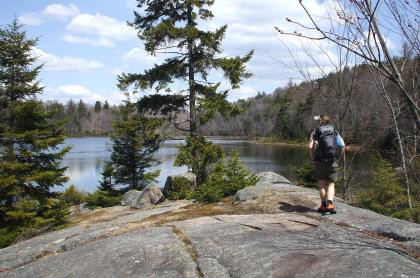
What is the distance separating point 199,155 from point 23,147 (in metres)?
7.13

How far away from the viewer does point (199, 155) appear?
1833 centimetres

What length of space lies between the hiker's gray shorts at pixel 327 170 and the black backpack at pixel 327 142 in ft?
0.35

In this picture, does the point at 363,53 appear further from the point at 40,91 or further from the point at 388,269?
the point at 40,91

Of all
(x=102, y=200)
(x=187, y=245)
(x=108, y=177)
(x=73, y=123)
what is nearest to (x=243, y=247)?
(x=187, y=245)

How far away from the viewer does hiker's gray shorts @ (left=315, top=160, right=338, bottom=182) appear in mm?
7742

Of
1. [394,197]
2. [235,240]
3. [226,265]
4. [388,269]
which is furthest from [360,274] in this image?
[394,197]

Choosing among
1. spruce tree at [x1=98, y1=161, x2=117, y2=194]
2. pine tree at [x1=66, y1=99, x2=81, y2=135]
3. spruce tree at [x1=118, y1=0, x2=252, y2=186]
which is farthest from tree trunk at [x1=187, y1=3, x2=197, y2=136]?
pine tree at [x1=66, y1=99, x2=81, y2=135]

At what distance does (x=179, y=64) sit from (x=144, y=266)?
14.3 m

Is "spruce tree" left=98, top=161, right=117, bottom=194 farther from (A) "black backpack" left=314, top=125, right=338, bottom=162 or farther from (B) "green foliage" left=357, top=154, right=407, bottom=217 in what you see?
(A) "black backpack" left=314, top=125, right=338, bottom=162

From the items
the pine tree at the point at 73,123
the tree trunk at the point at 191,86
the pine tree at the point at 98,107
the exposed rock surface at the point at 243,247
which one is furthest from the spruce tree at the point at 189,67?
the pine tree at the point at 98,107

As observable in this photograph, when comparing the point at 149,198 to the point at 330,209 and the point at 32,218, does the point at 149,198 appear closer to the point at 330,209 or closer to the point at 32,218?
the point at 32,218

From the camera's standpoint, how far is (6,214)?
15.8 meters

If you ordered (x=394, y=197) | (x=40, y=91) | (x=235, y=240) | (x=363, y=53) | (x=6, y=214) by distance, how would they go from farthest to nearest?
(x=40, y=91), (x=6, y=214), (x=394, y=197), (x=235, y=240), (x=363, y=53)

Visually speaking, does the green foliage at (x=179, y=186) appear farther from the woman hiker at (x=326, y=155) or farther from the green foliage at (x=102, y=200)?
the woman hiker at (x=326, y=155)
